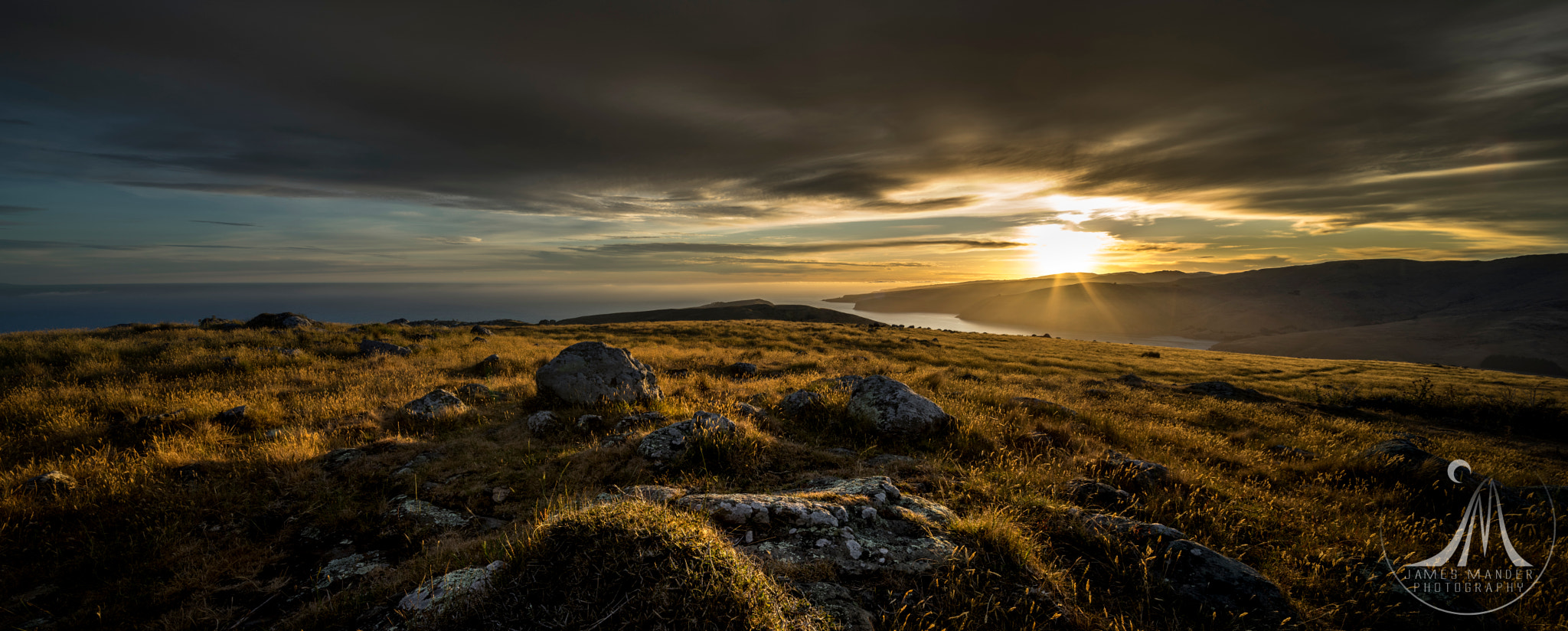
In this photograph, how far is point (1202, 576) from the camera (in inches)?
164

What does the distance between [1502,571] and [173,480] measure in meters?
15.2

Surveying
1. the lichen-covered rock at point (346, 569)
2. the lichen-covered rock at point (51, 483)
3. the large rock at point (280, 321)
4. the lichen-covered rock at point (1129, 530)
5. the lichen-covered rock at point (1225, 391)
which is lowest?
the lichen-covered rock at point (1225, 391)

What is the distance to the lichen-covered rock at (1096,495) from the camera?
6059 mm

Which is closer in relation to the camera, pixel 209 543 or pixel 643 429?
pixel 209 543

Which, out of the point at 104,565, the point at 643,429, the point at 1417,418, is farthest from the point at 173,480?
the point at 1417,418

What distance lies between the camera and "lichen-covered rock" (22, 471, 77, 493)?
5406 millimetres

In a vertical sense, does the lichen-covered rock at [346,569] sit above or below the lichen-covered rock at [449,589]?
below

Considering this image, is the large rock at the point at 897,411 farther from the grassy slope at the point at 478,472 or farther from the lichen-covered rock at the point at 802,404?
the lichen-covered rock at the point at 802,404

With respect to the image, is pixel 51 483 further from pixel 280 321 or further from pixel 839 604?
pixel 280 321

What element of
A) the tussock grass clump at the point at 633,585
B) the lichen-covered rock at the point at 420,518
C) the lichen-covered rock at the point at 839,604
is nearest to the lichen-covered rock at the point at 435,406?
the lichen-covered rock at the point at 420,518

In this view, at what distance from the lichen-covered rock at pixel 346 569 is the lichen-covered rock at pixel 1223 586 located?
23.7ft

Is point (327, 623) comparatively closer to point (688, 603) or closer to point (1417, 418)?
point (688, 603)

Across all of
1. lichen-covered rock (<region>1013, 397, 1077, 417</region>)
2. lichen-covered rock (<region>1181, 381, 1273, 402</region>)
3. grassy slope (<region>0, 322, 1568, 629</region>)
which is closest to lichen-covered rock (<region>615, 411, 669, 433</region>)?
grassy slope (<region>0, 322, 1568, 629</region>)

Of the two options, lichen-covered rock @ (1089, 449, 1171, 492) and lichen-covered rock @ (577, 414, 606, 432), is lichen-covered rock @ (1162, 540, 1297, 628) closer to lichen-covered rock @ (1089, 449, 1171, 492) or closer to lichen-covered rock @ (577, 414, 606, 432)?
lichen-covered rock @ (1089, 449, 1171, 492)
